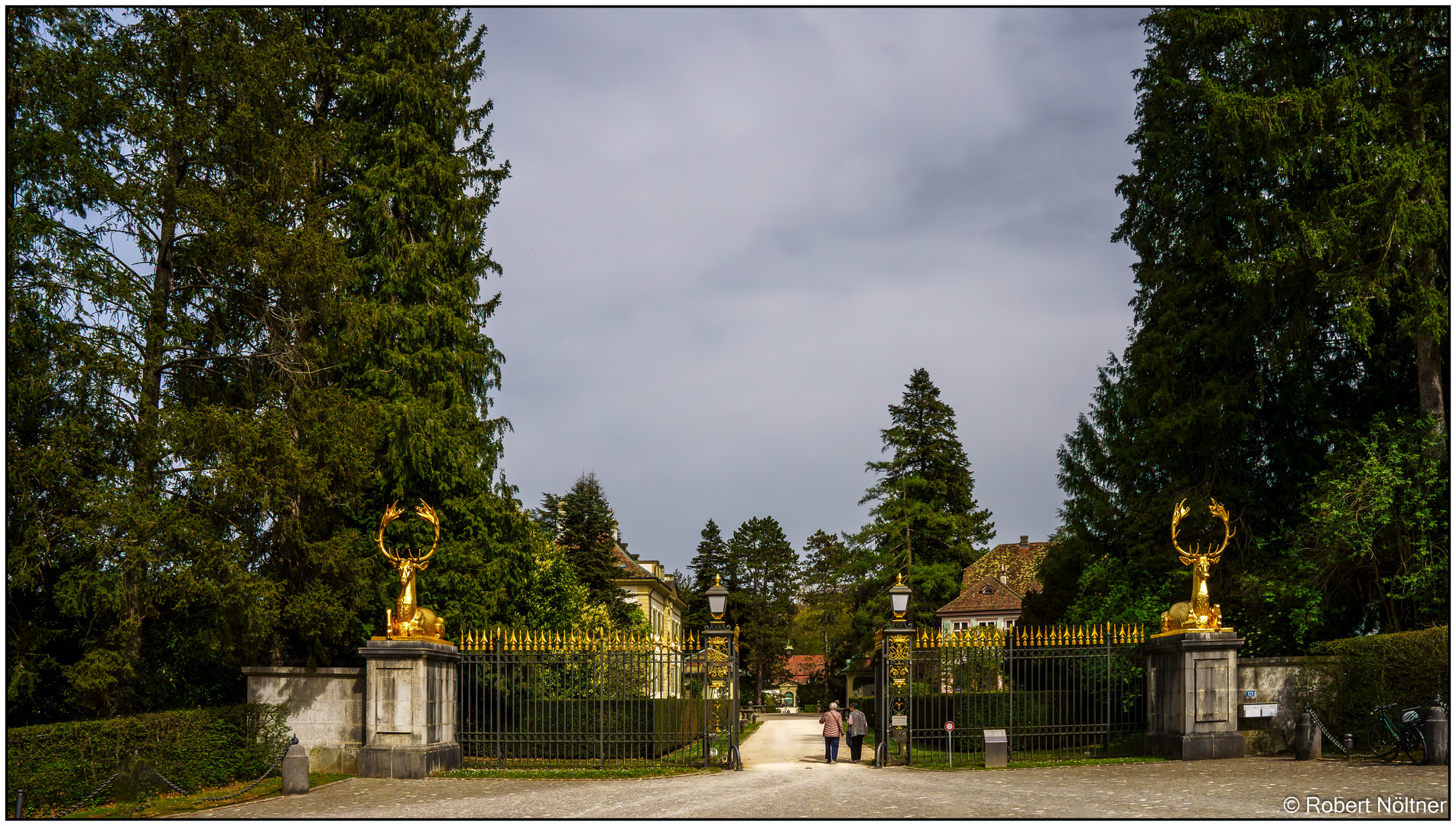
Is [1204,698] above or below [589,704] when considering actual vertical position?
above

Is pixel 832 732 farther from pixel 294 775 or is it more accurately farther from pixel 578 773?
pixel 294 775

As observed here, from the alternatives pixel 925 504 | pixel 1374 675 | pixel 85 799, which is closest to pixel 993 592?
pixel 925 504

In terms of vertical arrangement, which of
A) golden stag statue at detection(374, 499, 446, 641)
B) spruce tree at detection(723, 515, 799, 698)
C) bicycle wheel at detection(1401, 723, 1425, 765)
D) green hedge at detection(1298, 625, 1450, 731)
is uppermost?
golden stag statue at detection(374, 499, 446, 641)

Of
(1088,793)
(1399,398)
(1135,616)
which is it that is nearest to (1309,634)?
(1135,616)

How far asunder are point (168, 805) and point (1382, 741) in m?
16.8

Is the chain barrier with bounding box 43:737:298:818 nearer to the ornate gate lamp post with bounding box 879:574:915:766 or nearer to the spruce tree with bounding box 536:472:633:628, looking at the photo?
the ornate gate lamp post with bounding box 879:574:915:766

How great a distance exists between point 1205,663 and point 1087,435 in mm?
12133

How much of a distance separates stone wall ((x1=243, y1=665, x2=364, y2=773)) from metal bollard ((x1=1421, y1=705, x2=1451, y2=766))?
15.3 meters

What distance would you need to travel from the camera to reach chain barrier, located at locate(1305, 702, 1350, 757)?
15.3 meters

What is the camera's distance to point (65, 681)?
15.8 metres

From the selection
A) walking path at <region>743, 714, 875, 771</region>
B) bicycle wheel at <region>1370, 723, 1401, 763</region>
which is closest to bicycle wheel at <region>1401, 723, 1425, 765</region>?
bicycle wheel at <region>1370, 723, 1401, 763</region>

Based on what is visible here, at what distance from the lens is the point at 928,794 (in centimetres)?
1297

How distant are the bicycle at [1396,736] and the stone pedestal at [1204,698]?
6.11ft

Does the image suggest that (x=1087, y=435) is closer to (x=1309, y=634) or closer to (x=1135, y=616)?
(x=1135, y=616)
